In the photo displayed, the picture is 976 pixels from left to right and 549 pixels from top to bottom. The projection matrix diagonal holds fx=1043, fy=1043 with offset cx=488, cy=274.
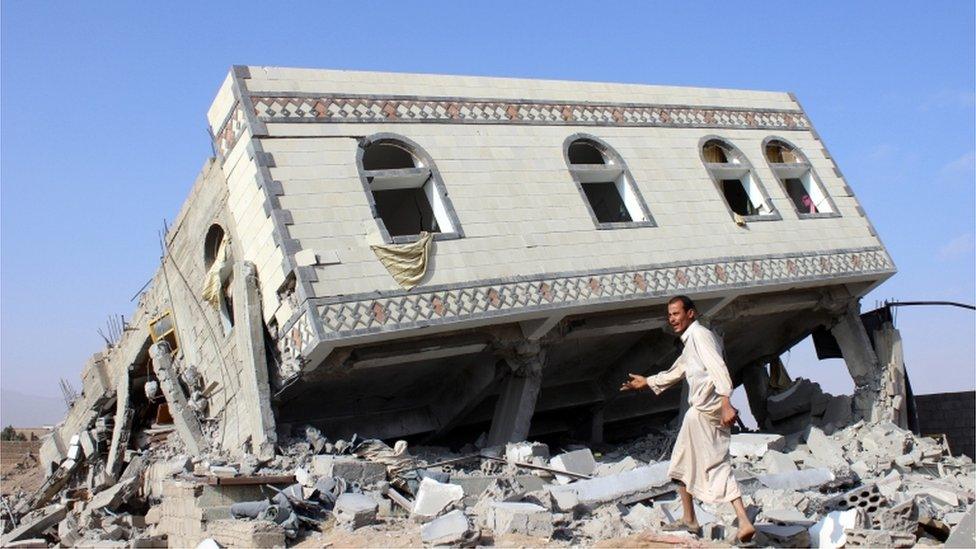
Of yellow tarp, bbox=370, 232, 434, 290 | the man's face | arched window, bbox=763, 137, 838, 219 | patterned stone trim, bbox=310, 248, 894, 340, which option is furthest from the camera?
arched window, bbox=763, 137, 838, 219

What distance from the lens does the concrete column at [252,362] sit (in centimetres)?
1242

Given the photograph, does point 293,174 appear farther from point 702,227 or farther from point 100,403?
point 100,403

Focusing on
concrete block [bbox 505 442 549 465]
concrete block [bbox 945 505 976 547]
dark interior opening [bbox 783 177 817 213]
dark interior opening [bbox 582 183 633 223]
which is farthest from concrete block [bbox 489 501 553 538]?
dark interior opening [bbox 783 177 817 213]

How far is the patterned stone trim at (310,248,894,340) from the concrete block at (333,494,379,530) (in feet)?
7.57

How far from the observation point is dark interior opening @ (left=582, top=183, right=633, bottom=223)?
17641mm

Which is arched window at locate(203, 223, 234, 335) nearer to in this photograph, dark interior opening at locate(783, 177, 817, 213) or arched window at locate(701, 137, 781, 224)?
arched window at locate(701, 137, 781, 224)

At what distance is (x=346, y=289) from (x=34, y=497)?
842 centimetres

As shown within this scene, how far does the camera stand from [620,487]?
35.1ft

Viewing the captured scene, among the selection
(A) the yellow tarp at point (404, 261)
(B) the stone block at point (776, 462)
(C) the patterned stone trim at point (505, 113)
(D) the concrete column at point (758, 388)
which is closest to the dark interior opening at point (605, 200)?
(C) the patterned stone trim at point (505, 113)

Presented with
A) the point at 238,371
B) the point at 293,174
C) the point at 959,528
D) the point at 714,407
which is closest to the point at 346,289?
the point at 293,174

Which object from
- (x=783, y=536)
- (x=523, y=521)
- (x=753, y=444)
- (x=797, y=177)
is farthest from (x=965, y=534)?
(x=797, y=177)

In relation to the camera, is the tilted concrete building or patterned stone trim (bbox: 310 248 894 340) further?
the tilted concrete building

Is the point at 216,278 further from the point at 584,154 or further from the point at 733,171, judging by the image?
the point at 733,171

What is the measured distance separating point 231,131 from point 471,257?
3545 millimetres
